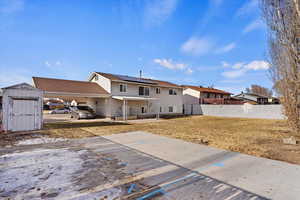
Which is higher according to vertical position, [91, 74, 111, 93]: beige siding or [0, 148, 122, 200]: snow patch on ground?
[91, 74, 111, 93]: beige siding

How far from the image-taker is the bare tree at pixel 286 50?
6016 mm

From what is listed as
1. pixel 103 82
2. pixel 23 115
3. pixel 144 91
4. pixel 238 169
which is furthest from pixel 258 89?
pixel 23 115

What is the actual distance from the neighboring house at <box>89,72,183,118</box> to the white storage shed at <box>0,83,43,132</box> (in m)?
8.08

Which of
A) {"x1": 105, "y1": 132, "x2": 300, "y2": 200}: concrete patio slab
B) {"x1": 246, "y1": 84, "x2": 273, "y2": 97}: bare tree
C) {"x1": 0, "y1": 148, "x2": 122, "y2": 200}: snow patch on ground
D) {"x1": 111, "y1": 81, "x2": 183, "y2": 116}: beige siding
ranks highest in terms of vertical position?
{"x1": 246, "y1": 84, "x2": 273, "y2": 97}: bare tree

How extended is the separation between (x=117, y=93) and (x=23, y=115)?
9.89 metres

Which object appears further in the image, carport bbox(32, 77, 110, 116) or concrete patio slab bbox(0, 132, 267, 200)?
carport bbox(32, 77, 110, 116)

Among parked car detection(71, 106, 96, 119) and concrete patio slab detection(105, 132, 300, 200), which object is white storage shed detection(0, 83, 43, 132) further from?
concrete patio slab detection(105, 132, 300, 200)

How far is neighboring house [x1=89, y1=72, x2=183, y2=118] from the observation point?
17.5m

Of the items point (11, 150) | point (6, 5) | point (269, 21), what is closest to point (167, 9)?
point (269, 21)

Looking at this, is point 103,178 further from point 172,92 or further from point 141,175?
point 172,92

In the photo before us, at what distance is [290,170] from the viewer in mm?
3764

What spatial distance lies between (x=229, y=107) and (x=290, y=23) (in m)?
18.1

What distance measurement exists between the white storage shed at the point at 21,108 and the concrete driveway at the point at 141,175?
16.0ft

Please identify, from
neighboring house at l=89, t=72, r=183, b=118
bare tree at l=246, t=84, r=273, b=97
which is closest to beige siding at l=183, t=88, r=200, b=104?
neighboring house at l=89, t=72, r=183, b=118
